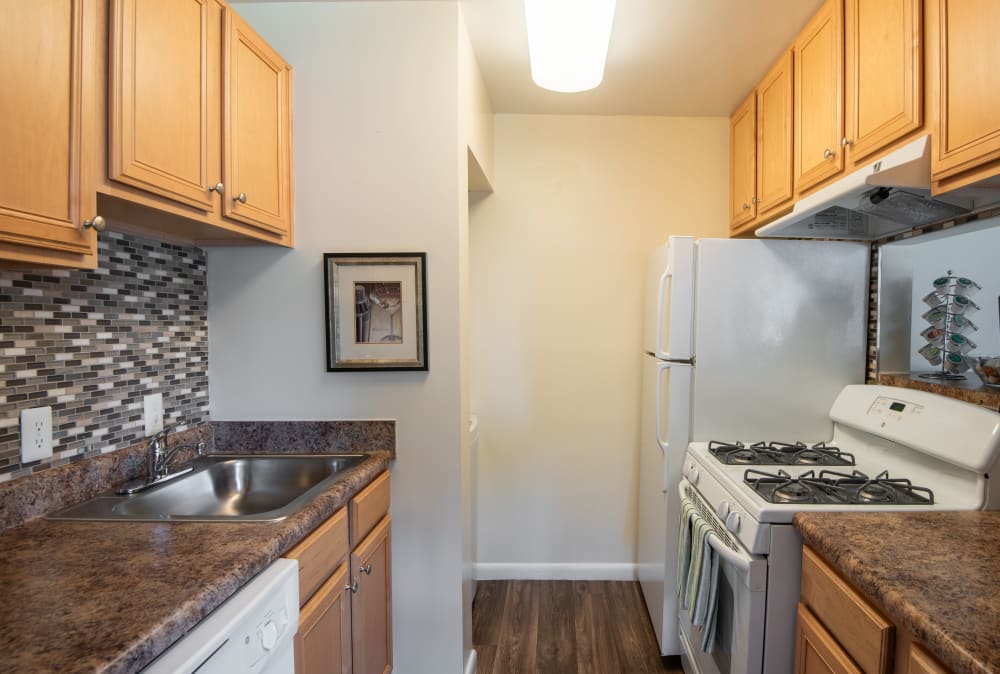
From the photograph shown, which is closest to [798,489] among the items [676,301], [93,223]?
[676,301]

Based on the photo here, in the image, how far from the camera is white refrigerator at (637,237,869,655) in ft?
6.59

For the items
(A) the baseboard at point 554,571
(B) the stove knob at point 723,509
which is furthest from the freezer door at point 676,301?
(A) the baseboard at point 554,571

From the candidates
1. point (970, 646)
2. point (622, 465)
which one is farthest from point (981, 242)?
point (622, 465)

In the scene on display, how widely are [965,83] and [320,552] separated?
194 cm

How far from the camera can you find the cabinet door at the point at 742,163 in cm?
235

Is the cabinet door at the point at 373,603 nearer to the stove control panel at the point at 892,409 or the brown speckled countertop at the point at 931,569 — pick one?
the brown speckled countertop at the point at 931,569

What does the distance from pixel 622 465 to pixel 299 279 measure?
6.41 feet

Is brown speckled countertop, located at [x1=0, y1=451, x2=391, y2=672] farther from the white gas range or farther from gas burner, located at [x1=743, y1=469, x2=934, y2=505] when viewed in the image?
gas burner, located at [x1=743, y1=469, x2=934, y2=505]

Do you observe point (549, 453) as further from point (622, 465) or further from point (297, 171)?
point (297, 171)

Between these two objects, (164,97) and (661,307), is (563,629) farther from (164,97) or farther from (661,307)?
(164,97)

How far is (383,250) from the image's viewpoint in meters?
1.80

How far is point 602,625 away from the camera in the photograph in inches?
94.7

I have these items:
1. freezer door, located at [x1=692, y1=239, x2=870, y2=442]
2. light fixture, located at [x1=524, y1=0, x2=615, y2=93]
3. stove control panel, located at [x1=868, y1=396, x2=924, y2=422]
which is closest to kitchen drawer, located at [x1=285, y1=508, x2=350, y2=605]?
freezer door, located at [x1=692, y1=239, x2=870, y2=442]

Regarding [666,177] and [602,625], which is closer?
[602,625]
